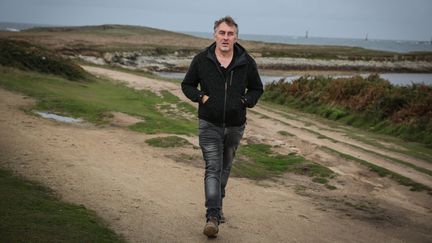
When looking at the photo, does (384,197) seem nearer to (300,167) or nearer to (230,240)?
(300,167)

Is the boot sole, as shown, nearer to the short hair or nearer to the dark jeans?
the dark jeans

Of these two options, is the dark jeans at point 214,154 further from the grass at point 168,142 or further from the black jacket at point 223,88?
the grass at point 168,142

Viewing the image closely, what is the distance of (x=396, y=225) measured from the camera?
23.9ft

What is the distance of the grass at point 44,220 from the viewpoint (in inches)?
205

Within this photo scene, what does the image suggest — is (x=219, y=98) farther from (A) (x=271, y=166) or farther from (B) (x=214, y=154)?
(A) (x=271, y=166)

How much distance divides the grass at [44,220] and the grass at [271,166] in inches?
174

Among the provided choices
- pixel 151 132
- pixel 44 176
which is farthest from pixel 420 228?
pixel 151 132

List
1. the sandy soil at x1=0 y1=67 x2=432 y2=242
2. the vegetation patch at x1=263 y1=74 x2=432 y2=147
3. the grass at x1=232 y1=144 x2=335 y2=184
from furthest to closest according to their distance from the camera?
the vegetation patch at x1=263 y1=74 x2=432 y2=147 → the grass at x1=232 y1=144 x2=335 y2=184 → the sandy soil at x1=0 y1=67 x2=432 y2=242

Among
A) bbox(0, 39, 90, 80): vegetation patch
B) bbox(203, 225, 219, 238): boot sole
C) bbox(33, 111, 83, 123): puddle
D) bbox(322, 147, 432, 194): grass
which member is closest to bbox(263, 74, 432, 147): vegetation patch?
bbox(322, 147, 432, 194): grass

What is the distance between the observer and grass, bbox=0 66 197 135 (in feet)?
51.6

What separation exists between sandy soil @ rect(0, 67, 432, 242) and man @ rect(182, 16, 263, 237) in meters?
0.70

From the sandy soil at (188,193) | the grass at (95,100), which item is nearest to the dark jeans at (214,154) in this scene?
the sandy soil at (188,193)

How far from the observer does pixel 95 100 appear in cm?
2094

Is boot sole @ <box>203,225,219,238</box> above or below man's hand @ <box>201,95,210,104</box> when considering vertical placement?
below
